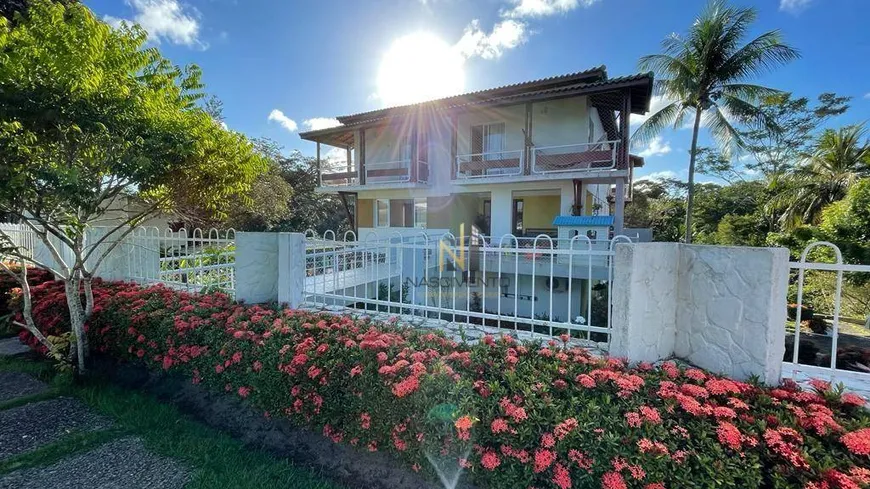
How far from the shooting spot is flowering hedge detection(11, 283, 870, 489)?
1.88m

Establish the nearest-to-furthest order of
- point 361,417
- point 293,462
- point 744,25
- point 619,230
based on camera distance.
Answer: point 361,417
point 293,462
point 619,230
point 744,25

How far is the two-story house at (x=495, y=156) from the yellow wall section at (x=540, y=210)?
41 millimetres

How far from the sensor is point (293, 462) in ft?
9.97

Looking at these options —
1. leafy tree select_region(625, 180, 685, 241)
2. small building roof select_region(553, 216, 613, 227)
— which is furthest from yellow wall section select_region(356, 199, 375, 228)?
leafy tree select_region(625, 180, 685, 241)

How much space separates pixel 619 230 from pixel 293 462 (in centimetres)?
1113

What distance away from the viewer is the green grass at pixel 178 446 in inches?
109

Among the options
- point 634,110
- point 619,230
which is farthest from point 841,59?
point 619,230

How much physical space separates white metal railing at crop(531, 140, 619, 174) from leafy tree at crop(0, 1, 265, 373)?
1008cm

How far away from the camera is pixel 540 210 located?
14.2 m

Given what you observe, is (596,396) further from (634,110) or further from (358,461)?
(634,110)

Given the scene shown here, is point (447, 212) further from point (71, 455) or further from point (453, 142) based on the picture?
point (71, 455)

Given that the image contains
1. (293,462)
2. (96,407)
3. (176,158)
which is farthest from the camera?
(176,158)

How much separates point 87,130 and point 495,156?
1244 cm

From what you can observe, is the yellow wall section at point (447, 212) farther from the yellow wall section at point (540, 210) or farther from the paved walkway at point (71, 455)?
the paved walkway at point (71, 455)
